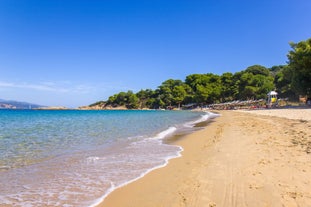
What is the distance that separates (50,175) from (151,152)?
321 centimetres

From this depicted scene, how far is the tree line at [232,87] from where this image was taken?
3241cm

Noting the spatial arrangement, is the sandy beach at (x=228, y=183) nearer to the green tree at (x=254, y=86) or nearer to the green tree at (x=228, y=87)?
the green tree at (x=254, y=86)

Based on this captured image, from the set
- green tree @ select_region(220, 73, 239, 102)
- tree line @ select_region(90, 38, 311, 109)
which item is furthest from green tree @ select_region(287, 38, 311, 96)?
green tree @ select_region(220, 73, 239, 102)

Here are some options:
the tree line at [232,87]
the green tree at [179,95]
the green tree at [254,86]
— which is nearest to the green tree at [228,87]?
the tree line at [232,87]

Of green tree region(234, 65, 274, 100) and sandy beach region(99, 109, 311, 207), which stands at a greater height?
green tree region(234, 65, 274, 100)

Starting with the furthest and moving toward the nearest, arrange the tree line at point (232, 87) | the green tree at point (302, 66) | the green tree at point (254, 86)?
the green tree at point (254, 86)
the tree line at point (232, 87)
the green tree at point (302, 66)

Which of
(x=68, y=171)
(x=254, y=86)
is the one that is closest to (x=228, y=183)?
(x=68, y=171)

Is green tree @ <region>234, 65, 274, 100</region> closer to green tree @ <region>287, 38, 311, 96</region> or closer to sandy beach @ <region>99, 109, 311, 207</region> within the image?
green tree @ <region>287, 38, 311, 96</region>

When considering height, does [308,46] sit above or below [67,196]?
above

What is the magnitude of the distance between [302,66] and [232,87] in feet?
132

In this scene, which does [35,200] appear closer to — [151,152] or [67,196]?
[67,196]

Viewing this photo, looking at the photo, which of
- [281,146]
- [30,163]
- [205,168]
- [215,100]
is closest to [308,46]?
[281,146]

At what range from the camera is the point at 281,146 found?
680 centimetres

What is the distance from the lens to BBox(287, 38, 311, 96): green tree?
97.1ft
